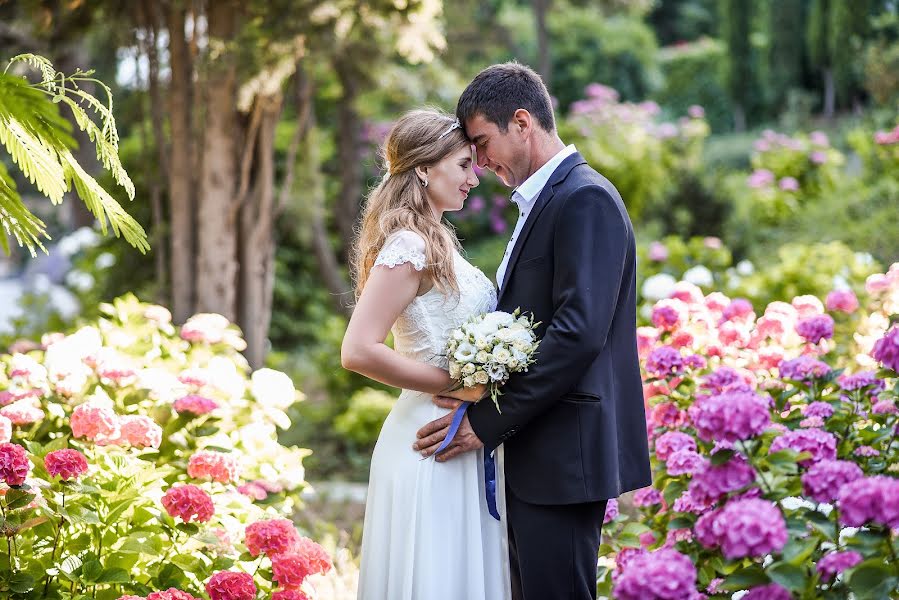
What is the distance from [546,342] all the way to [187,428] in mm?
1493

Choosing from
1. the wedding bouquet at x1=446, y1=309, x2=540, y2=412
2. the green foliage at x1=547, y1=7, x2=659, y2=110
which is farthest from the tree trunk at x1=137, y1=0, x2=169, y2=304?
the green foliage at x1=547, y1=7, x2=659, y2=110

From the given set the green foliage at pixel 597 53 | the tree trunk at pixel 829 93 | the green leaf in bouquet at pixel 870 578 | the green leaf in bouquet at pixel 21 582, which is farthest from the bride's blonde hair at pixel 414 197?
the tree trunk at pixel 829 93

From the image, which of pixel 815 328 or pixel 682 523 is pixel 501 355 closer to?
pixel 682 523

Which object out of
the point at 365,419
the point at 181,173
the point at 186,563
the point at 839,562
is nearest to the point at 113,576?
the point at 186,563

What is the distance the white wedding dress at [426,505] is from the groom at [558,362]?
0.23 feet

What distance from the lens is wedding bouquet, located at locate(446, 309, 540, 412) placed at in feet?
8.00

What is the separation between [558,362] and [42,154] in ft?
4.28

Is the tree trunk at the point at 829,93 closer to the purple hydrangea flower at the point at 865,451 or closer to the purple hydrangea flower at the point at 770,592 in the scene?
the purple hydrangea flower at the point at 865,451

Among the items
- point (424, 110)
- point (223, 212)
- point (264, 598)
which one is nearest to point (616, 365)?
point (424, 110)

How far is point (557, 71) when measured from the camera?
846 inches

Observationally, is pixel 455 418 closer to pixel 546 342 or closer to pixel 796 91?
pixel 546 342

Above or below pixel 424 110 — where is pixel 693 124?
above

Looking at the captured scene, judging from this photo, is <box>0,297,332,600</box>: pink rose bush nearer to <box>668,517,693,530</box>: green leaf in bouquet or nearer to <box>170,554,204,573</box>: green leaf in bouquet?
<box>170,554,204,573</box>: green leaf in bouquet

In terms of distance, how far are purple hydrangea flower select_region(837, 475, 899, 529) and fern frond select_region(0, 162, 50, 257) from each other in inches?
64.3
